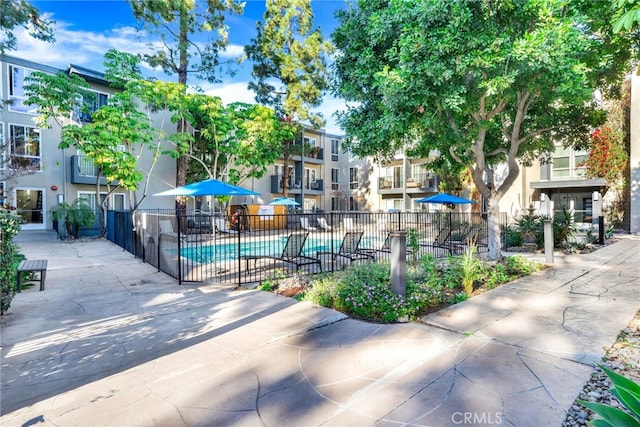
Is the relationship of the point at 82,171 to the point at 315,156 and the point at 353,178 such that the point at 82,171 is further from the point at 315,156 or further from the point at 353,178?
the point at 353,178

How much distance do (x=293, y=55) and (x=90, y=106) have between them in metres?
13.0

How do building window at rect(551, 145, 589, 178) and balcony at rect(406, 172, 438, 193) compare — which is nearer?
building window at rect(551, 145, 589, 178)

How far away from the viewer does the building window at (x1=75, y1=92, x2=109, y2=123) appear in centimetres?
1750

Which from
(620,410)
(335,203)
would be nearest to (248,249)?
(620,410)

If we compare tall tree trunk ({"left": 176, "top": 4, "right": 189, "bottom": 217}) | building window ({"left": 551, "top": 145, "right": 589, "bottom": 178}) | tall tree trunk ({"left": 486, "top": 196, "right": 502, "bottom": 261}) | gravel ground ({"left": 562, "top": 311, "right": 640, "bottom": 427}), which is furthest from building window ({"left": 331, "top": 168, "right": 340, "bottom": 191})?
gravel ground ({"left": 562, "top": 311, "right": 640, "bottom": 427})

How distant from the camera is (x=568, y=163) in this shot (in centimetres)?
2278

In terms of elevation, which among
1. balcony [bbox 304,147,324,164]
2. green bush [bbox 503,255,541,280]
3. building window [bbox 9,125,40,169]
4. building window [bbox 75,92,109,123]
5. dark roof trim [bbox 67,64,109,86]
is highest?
dark roof trim [bbox 67,64,109,86]

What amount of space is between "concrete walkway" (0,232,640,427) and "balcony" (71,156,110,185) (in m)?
16.7

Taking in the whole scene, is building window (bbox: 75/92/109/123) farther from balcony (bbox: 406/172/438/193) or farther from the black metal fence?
balcony (bbox: 406/172/438/193)

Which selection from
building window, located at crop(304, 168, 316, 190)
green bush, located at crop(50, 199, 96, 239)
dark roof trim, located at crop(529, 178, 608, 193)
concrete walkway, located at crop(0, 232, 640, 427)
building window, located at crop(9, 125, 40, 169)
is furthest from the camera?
building window, located at crop(304, 168, 316, 190)

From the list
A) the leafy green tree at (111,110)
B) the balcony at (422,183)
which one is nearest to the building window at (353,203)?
the balcony at (422,183)

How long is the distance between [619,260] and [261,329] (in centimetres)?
1111

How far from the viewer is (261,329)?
4.69m

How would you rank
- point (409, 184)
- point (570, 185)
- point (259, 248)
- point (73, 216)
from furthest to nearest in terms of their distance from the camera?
1. point (409, 184)
2. point (570, 185)
3. point (73, 216)
4. point (259, 248)
